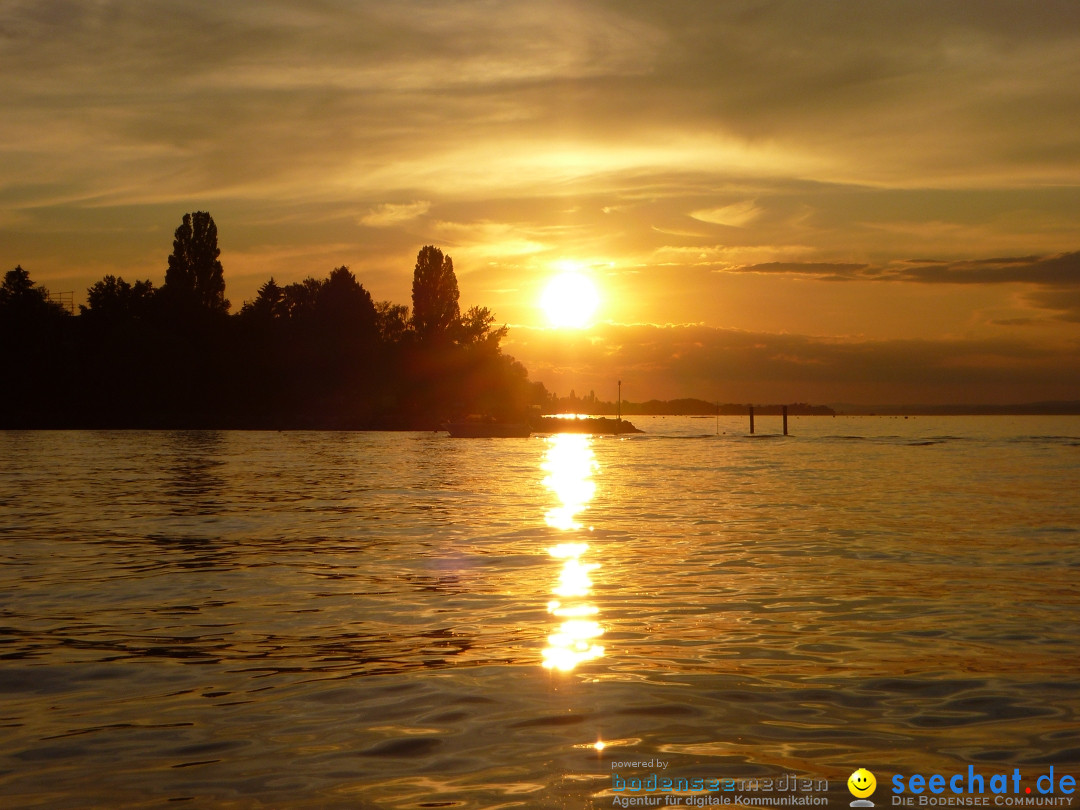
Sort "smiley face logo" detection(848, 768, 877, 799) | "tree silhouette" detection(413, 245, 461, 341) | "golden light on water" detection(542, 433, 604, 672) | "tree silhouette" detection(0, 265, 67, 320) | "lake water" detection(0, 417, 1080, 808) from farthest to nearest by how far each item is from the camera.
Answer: "tree silhouette" detection(413, 245, 461, 341), "tree silhouette" detection(0, 265, 67, 320), "golden light on water" detection(542, 433, 604, 672), "lake water" detection(0, 417, 1080, 808), "smiley face logo" detection(848, 768, 877, 799)

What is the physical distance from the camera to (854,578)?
16594 mm

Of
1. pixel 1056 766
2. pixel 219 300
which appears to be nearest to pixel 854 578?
pixel 1056 766

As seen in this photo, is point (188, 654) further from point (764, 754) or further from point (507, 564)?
point (507, 564)

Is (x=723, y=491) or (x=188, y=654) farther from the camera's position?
(x=723, y=491)

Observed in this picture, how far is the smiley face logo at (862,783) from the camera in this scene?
21.7ft

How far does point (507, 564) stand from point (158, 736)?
35.5 ft

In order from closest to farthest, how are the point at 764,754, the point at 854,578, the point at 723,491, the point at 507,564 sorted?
the point at 764,754, the point at 854,578, the point at 507,564, the point at 723,491

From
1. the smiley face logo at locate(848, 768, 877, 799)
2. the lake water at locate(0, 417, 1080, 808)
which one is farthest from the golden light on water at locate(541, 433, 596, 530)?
the smiley face logo at locate(848, 768, 877, 799)

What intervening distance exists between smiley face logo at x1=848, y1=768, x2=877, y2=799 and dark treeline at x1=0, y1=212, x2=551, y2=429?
140 m

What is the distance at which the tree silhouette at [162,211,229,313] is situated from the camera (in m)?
135

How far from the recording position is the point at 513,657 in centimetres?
1076

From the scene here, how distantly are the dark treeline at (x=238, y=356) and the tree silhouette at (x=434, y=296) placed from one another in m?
0.16
